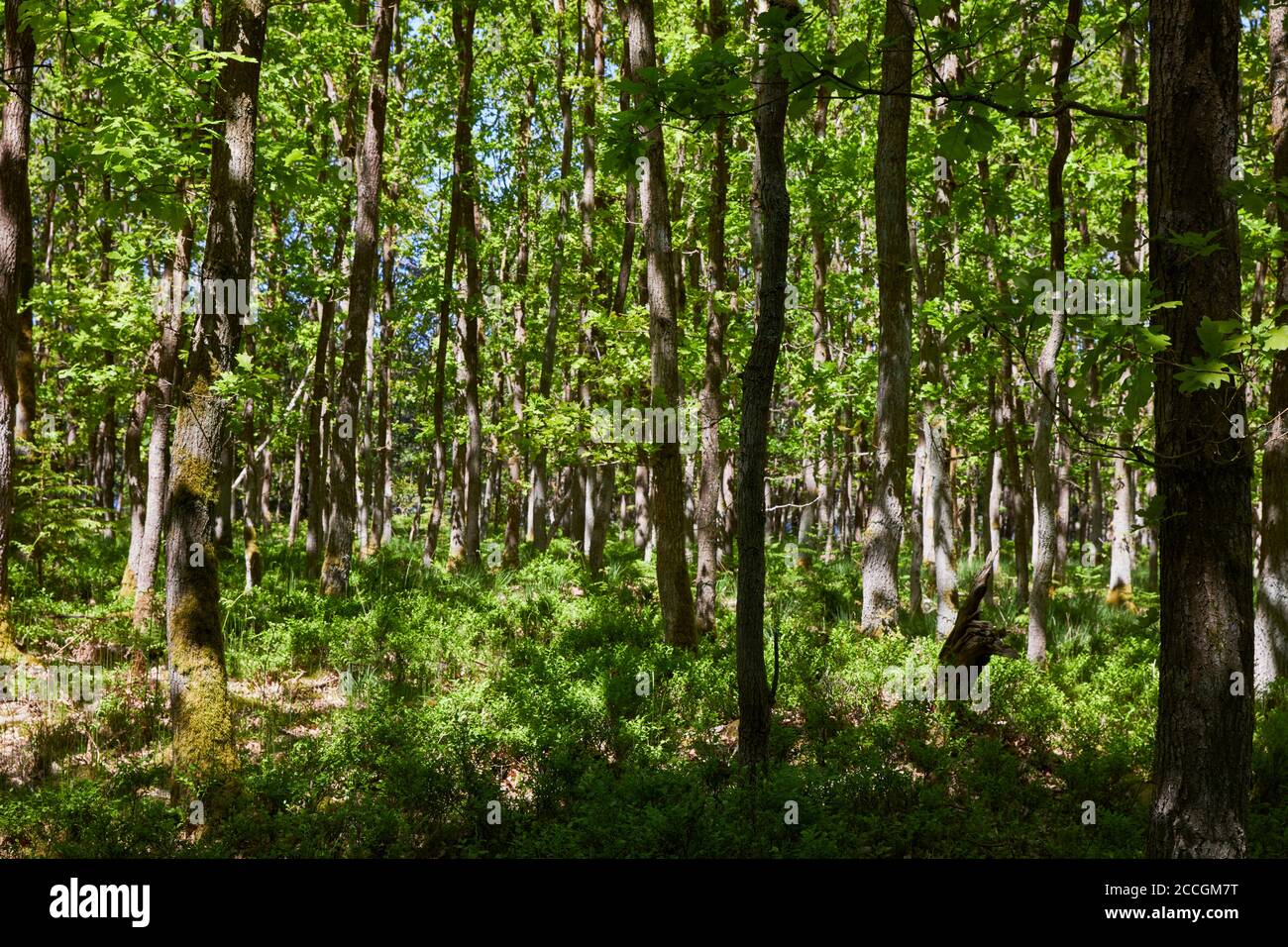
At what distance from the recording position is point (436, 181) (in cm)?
2136

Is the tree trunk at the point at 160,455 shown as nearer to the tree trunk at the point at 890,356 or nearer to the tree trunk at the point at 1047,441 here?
the tree trunk at the point at 890,356

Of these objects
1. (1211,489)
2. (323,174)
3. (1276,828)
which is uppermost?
(323,174)

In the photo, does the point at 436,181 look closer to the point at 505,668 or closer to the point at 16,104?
the point at 16,104

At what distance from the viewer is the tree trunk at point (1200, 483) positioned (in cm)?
327

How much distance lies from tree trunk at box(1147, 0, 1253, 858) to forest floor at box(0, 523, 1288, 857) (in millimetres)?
2146

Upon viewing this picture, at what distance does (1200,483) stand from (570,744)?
4937 mm

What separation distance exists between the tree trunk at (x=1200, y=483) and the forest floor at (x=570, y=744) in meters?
2.15

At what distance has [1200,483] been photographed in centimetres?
331

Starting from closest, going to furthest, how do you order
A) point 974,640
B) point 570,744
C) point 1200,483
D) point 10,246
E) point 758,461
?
point 1200,483
point 758,461
point 570,744
point 974,640
point 10,246

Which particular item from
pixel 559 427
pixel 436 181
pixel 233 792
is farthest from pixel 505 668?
pixel 436 181

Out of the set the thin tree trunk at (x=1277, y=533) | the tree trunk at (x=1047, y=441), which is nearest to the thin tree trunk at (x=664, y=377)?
the tree trunk at (x=1047, y=441)

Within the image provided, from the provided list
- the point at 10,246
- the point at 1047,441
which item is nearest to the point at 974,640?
the point at 1047,441

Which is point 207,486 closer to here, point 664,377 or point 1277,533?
point 664,377
